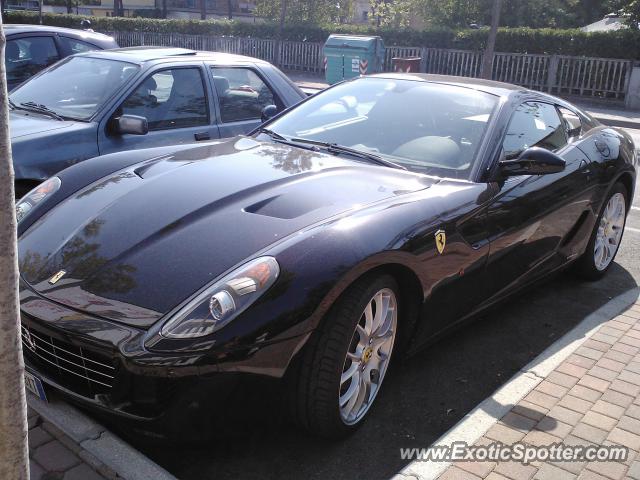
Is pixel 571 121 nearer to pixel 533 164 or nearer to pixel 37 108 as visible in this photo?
pixel 533 164

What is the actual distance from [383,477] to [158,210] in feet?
5.04

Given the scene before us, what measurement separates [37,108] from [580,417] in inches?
183

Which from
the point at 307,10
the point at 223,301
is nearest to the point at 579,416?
the point at 223,301

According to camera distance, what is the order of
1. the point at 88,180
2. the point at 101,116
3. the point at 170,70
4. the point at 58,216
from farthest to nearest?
the point at 170,70 < the point at 101,116 < the point at 88,180 < the point at 58,216

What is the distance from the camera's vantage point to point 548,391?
3.43 metres

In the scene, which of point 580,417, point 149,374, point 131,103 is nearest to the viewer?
point 149,374

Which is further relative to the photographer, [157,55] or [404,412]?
[157,55]

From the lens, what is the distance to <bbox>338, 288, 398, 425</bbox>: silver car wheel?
2.94 m

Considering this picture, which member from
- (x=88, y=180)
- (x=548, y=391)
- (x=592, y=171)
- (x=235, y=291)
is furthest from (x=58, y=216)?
(x=592, y=171)

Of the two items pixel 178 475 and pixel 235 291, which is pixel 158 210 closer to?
pixel 235 291

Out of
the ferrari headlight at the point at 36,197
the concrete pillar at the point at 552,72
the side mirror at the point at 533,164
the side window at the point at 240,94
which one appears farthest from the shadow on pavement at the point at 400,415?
the concrete pillar at the point at 552,72

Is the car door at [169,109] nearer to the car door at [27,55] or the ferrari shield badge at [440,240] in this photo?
the car door at [27,55]

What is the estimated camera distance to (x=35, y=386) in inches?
109

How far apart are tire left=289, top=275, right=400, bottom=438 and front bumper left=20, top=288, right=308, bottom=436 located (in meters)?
0.13
